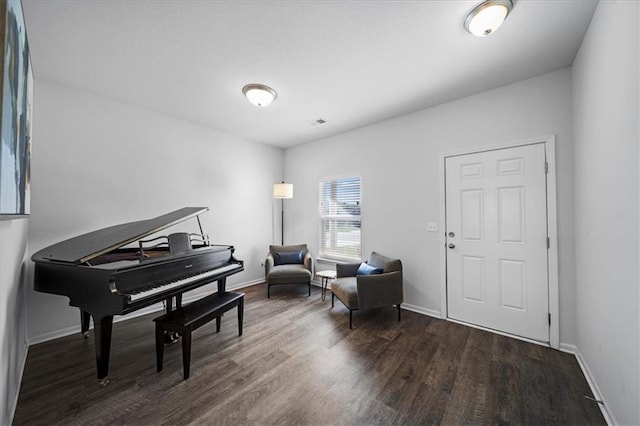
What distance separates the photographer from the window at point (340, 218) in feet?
13.3

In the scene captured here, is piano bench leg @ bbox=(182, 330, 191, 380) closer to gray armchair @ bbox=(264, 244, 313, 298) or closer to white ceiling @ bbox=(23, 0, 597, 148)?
gray armchair @ bbox=(264, 244, 313, 298)

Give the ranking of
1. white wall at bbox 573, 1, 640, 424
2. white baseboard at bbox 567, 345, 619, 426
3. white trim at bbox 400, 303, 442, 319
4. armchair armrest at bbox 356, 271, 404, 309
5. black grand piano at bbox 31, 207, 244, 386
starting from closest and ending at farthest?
white wall at bbox 573, 1, 640, 424 → white baseboard at bbox 567, 345, 619, 426 → black grand piano at bbox 31, 207, 244, 386 → armchair armrest at bbox 356, 271, 404, 309 → white trim at bbox 400, 303, 442, 319

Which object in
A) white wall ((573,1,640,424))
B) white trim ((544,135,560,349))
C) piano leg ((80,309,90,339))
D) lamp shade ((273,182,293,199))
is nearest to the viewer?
white wall ((573,1,640,424))

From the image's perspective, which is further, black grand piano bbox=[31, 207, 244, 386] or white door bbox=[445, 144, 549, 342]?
white door bbox=[445, 144, 549, 342]

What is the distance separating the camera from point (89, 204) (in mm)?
2816

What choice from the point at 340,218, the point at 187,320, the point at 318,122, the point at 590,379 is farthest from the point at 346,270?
the point at 590,379

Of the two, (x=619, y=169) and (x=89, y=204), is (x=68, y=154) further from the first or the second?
(x=619, y=169)

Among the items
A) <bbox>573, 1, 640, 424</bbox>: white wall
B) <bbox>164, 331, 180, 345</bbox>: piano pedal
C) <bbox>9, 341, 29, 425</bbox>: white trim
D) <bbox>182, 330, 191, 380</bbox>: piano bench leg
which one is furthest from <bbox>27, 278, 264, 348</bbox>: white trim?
<bbox>573, 1, 640, 424</bbox>: white wall

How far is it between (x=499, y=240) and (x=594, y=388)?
1328 millimetres

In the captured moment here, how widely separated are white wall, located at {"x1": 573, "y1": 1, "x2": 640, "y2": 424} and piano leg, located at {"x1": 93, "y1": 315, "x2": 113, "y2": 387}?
10.5ft

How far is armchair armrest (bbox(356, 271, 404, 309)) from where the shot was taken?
9.29 feet

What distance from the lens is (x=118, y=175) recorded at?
3027 millimetres

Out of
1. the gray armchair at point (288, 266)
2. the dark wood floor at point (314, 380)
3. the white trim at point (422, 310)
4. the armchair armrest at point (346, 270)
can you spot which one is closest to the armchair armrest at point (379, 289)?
the dark wood floor at point (314, 380)

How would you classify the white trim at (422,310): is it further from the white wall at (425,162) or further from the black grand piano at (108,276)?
the black grand piano at (108,276)
